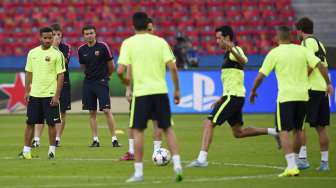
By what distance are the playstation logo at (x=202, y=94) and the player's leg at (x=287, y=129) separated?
16614mm

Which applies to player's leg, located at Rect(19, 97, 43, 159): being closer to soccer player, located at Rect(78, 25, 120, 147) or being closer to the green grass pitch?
the green grass pitch

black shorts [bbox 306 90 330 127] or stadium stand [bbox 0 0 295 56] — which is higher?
stadium stand [bbox 0 0 295 56]

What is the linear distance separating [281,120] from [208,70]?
17000 mm

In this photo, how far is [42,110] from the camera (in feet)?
53.9

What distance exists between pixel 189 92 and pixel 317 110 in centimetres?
1566

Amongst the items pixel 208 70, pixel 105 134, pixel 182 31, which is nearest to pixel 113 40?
pixel 182 31

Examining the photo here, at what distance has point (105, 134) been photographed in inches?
908

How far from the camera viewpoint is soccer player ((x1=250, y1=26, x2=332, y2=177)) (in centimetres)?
1318

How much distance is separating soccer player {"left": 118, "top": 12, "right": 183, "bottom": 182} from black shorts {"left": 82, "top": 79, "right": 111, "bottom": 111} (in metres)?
6.93

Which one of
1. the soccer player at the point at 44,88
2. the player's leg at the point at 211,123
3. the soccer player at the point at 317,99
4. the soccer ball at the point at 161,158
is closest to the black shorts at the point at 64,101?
the soccer player at the point at 44,88

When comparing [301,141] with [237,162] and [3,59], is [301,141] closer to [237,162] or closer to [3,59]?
[237,162]

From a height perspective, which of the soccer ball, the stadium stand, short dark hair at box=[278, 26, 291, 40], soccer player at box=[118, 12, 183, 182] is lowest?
the soccer ball

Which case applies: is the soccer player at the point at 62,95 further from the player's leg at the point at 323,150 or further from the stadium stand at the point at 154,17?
the stadium stand at the point at 154,17

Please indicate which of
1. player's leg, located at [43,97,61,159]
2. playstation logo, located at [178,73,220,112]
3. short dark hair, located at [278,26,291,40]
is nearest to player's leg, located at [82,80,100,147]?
player's leg, located at [43,97,61,159]
